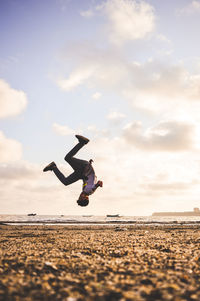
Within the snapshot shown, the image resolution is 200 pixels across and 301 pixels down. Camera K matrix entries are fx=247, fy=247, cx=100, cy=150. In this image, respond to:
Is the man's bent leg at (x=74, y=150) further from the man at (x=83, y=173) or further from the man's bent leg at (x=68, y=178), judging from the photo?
the man's bent leg at (x=68, y=178)

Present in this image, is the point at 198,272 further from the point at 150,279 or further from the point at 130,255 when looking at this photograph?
the point at 130,255

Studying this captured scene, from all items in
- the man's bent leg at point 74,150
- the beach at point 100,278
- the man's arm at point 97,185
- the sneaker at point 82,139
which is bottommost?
the beach at point 100,278

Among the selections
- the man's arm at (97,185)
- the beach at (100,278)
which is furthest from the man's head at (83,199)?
the beach at (100,278)

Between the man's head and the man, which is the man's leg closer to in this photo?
the man

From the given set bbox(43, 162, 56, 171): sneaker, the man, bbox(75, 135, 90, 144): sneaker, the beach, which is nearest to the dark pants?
the man

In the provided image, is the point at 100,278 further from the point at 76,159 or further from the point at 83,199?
the point at 76,159

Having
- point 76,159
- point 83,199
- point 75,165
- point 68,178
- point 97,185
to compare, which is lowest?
point 83,199

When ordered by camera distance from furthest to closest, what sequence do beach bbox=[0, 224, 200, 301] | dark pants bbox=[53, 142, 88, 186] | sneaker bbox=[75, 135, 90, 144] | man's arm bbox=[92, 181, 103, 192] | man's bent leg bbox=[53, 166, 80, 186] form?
man's bent leg bbox=[53, 166, 80, 186], dark pants bbox=[53, 142, 88, 186], sneaker bbox=[75, 135, 90, 144], man's arm bbox=[92, 181, 103, 192], beach bbox=[0, 224, 200, 301]

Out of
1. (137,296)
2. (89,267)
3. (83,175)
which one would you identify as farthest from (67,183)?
(137,296)

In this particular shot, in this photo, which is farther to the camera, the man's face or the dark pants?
the dark pants

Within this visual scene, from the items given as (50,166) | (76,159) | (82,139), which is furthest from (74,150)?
(50,166)

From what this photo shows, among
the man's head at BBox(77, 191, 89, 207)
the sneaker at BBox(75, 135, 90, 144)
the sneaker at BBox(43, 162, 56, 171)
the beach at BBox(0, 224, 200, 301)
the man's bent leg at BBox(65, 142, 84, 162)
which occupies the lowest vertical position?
the beach at BBox(0, 224, 200, 301)

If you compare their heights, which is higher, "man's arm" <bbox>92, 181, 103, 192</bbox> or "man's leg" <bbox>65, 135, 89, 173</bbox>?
"man's leg" <bbox>65, 135, 89, 173</bbox>

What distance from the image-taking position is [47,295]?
5.75 metres
